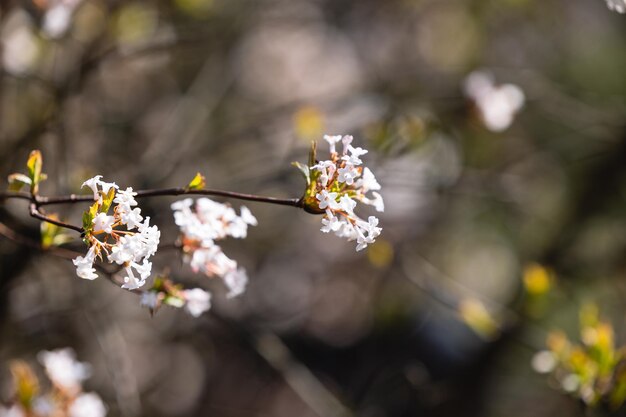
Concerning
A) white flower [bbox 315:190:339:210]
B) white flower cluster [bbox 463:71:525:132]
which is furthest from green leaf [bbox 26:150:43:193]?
white flower cluster [bbox 463:71:525:132]

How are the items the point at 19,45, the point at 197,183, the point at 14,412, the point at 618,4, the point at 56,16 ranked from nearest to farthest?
the point at 197,183 → the point at 618,4 → the point at 14,412 → the point at 56,16 → the point at 19,45

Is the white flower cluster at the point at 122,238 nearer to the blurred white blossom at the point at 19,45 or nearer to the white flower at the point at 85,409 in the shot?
the white flower at the point at 85,409

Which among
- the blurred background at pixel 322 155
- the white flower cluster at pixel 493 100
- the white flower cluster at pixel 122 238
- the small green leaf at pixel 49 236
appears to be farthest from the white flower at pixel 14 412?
the white flower cluster at pixel 493 100

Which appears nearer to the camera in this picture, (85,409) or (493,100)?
(85,409)

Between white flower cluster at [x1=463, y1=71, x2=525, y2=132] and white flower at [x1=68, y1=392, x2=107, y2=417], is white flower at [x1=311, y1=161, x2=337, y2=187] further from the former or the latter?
white flower cluster at [x1=463, y1=71, x2=525, y2=132]

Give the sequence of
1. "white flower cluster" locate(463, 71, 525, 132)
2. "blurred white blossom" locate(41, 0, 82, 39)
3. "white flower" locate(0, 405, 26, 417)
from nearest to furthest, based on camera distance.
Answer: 1. "white flower" locate(0, 405, 26, 417)
2. "blurred white blossom" locate(41, 0, 82, 39)
3. "white flower cluster" locate(463, 71, 525, 132)

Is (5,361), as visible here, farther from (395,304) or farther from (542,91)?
(542,91)

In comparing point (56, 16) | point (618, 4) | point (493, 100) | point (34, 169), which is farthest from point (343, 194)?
point (493, 100)

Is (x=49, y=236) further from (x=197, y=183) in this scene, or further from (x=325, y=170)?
(x=325, y=170)
